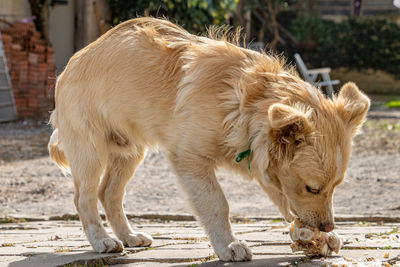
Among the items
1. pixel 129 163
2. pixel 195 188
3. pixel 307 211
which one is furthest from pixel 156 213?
pixel 307 211

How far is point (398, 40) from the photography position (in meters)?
23.0

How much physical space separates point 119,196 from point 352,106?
1.97 m

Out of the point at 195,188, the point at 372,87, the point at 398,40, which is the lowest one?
the point at 372,87

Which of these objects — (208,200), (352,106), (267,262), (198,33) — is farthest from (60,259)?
(198,33)

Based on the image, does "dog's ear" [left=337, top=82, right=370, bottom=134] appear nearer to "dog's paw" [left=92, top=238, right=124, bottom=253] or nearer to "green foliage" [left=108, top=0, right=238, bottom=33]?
"dog's paw" [left=92, top=238, right=124, bottom=253]

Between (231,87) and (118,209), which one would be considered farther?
(118,209)

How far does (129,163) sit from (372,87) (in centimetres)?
1955

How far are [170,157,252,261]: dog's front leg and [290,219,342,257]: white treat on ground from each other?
0.32 metres

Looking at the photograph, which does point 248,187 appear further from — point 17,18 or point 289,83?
point 17,18

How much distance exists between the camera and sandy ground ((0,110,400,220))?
23.2 ft

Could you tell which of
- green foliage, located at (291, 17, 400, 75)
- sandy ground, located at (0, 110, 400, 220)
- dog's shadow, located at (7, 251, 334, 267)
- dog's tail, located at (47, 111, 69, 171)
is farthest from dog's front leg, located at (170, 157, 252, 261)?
green foliage, located at (291, 17, 400, 75)

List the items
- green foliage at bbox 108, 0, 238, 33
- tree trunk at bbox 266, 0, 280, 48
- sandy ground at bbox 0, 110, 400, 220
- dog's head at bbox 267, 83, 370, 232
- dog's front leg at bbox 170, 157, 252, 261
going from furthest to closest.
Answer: tree trunk at bbox 266, 0, 280, 48 → green foliage at bbox 108, 0, 238, 33 → sandy ground at bbox 0, 110, 400, 220 → dog's front leg at bbox 170, 157, 252, 261 → dog's head at bbox 267, 83, 370, 232

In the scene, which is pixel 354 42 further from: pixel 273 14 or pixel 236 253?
pixel 236 253

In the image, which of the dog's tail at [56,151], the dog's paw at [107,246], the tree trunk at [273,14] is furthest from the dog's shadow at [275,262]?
the tree trunk at [273,14]
